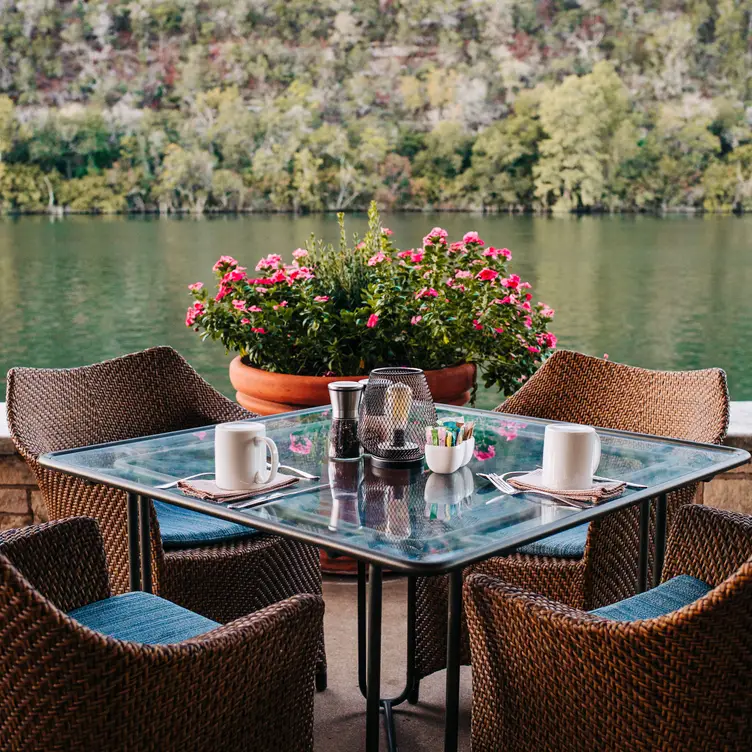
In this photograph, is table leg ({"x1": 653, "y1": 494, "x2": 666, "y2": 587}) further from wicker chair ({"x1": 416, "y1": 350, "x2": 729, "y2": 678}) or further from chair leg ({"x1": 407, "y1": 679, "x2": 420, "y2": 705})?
chair leg ({"x1": 407, "y1": 679, "x2": 420, "y2": 705})

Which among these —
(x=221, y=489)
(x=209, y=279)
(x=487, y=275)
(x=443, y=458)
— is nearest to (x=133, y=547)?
(x=221, y=489)

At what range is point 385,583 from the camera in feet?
9.13

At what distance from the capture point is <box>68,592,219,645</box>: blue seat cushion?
4.96 ft

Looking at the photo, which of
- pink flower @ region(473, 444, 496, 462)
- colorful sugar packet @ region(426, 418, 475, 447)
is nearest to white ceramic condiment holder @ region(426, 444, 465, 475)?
colorful sugar packet @ region(426, 418, 475, 447)

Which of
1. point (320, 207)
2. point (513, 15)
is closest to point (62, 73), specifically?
point (320, 207)

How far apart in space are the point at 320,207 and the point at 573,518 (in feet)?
43.8

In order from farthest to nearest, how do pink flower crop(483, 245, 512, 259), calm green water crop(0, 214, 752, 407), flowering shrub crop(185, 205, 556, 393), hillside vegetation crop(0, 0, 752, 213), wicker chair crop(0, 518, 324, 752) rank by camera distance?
calm green water crop(0, 214, 752, 407) → hillside vegetation crop(0, 0, 752, 213) → pink flower crop(483, 245, 512, 259) → flowering shrub crop(185, 205, 556, 393) → wicker chair crop(0, 518, 324, 752)

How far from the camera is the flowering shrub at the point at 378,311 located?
10.0ft

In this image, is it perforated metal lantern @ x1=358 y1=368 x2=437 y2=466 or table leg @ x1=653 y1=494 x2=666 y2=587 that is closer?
perforated metal lantern @ x1=358 y1=368 x2=437 y2=466

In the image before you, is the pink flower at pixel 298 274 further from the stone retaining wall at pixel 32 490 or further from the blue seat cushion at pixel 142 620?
the blue seat cushion at pixel 142 620

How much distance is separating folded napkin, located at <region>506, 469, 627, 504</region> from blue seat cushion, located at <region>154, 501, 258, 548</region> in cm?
69

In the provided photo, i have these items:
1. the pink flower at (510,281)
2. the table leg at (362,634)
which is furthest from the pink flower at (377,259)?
the table leg at (362,634)

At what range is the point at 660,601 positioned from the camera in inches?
63.1

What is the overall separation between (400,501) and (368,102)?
14729 millimetres
